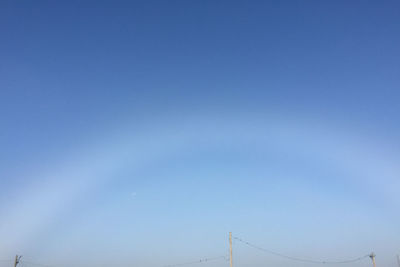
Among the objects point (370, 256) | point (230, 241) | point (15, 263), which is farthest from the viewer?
point (370, 256)

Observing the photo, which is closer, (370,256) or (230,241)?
(230,241)

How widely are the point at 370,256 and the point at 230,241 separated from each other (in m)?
39.8

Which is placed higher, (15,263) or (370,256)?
(370,256)

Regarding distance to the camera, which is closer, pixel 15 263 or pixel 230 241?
pixel 230 241

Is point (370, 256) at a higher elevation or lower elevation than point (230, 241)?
higher

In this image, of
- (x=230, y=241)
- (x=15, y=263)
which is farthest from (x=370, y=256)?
(x=15, y=263)

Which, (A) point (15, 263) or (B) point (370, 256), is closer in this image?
(A) point (15, 263)

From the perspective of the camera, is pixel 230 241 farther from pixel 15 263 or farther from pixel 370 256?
pixel 370 256

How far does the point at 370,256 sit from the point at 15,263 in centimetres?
6377

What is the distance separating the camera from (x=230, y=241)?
41969mm

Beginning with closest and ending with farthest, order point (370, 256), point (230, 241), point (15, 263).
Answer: point (230, 241) < point (15, 263) < point (370, 256)

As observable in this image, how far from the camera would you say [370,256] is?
65.6 m
